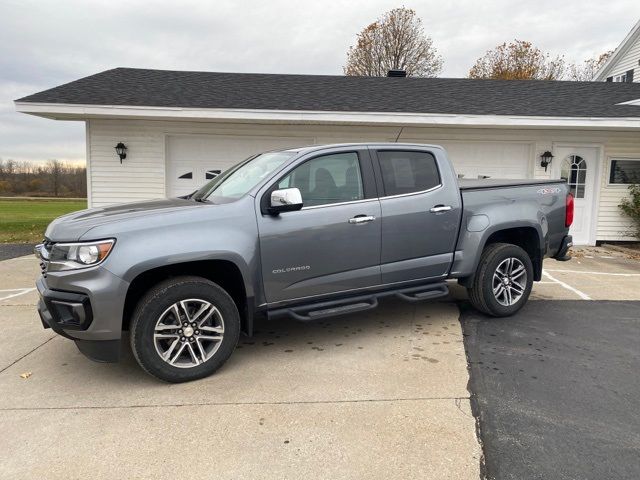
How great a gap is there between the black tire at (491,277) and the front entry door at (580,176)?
271 inches

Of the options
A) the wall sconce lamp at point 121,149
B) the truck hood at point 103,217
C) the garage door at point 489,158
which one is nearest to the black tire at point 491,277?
the truck hood at point 103,217

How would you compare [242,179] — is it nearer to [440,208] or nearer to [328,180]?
[328,180]

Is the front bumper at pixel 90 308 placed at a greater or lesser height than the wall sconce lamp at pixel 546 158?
lesser

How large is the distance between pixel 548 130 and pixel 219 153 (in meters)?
7.62

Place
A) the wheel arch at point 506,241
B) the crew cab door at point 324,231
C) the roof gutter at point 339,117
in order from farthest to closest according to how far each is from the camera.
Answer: the roof gutter at point 339,117 → the wheel arch at point 506,241 → the crew cab door at point 324,231

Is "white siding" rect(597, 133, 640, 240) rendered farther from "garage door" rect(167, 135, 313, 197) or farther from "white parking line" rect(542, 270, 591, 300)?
"garage door" rect(167, 135, 313, 197)

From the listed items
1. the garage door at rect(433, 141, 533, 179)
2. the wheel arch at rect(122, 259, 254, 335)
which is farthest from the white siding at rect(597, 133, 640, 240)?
the wheel arch at rect(122, 259, 254, 335)

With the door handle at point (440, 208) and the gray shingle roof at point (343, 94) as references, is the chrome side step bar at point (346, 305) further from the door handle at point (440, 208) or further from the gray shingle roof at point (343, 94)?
the gray shingle roof at point (343, 94)

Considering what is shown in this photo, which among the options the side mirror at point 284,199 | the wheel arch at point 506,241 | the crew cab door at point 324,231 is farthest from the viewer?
the wheel arch at point 506,241

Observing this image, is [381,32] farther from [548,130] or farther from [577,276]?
[577,276]

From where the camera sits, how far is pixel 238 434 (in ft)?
9.50

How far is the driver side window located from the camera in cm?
406

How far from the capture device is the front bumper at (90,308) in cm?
325

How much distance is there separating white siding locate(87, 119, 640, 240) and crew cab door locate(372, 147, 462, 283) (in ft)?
20.3
